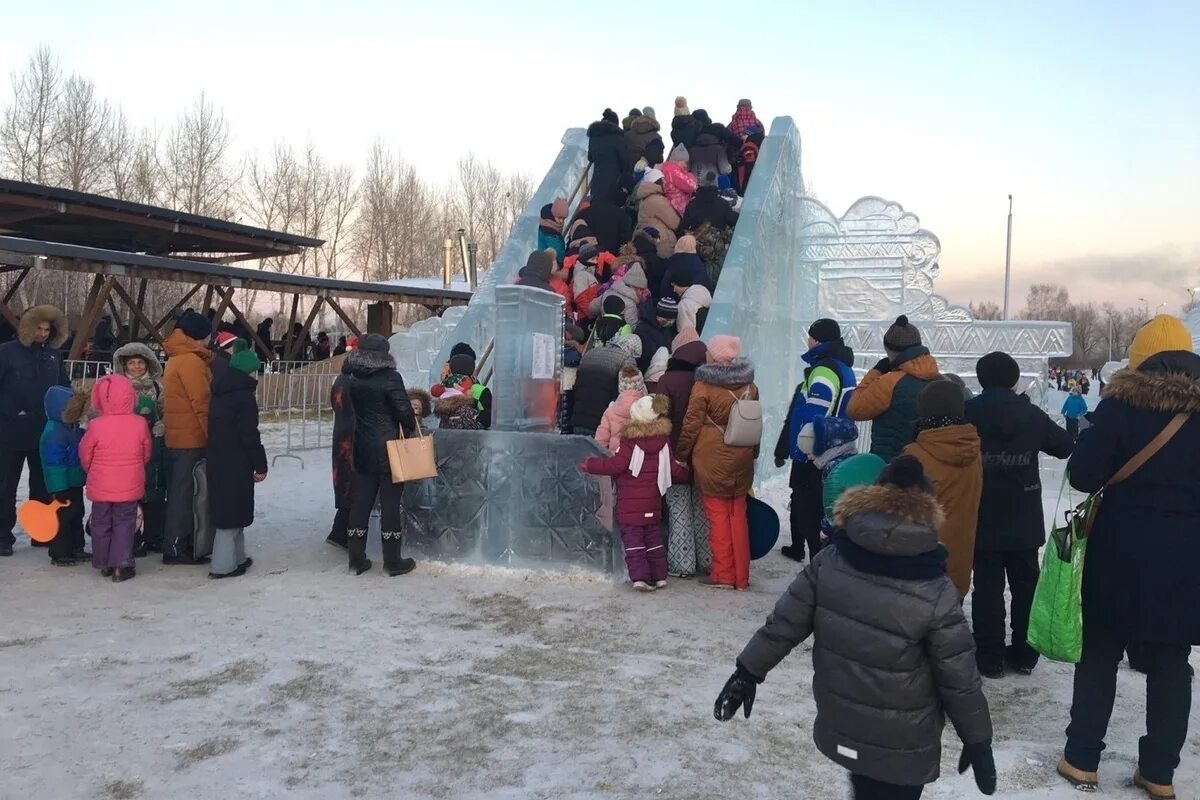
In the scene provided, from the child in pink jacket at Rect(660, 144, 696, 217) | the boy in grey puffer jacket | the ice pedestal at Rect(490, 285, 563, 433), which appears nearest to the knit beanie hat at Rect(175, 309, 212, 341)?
the ice pedestal at Rect(490, 285, 563, 433)

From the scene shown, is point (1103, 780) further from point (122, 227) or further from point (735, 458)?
point (122, 227)

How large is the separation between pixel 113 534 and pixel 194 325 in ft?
5.18

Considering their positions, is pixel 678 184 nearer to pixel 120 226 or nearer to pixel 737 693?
pixel 737 693

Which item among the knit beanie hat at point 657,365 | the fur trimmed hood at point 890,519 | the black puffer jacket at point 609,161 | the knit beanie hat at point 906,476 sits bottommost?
the fur trimmed hood at point 890,519

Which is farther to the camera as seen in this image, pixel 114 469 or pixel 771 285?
pixel 771 285

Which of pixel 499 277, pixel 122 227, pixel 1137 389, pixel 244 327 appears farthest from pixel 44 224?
pixel 1137 389

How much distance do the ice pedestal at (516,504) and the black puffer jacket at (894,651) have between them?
3.71 m

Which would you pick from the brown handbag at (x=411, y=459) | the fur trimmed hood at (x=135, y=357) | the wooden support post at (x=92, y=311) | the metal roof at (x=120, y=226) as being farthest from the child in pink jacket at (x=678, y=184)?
the metal roof at (x=120, y=226)

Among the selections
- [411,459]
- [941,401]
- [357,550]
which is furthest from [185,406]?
[941,401]

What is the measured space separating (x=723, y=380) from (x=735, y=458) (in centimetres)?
54

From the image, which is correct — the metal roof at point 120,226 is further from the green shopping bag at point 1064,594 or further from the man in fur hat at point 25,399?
the green shopping bag at point 1064,594

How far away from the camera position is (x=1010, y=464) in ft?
15.2

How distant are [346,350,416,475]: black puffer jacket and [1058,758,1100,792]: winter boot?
14.5ft

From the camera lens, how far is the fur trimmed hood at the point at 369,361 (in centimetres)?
628
